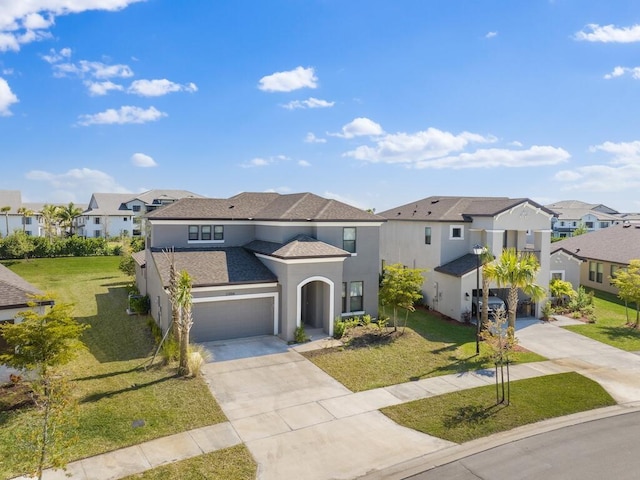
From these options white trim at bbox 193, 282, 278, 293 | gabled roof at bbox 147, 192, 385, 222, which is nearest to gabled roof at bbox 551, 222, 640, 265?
gabled roof at bbox 147, 192, 385, 222

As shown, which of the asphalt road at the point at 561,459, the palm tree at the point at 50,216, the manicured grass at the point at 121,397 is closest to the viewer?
the asphalt road at the point at 561,459

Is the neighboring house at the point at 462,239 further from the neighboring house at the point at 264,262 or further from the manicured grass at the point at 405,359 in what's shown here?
the neighboring house at the point at 264,262

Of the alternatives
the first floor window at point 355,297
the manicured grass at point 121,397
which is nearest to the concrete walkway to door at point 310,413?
the manicured grass at point 121,397

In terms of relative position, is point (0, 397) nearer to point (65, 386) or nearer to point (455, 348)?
point (65, 386)

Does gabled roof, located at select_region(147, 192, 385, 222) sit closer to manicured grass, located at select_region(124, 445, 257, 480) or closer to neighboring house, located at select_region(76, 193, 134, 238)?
manicured grass, located at select_region(124, 445, 257, 480)

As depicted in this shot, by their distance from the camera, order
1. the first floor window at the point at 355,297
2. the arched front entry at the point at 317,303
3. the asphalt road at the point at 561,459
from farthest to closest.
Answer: the first floor window at the point at 355,297, the arched front entry at the point at 317,303, the asphalt road at the point at 561,459

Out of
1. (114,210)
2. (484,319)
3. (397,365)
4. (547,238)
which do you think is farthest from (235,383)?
(114,210)
